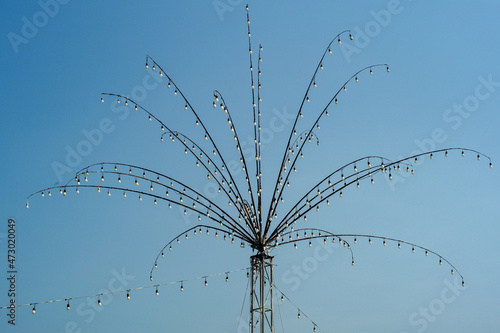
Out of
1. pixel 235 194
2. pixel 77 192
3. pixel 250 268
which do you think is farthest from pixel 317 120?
pixel 77 192

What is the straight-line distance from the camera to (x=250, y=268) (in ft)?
38.8

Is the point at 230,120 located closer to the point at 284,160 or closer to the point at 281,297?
the point at 284,160

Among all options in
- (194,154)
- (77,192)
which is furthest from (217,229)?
(77,192)

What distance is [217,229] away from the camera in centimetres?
1199

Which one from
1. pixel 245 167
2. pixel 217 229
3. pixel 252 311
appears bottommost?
pixel 252 311

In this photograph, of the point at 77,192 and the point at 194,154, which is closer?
the point at 77,192

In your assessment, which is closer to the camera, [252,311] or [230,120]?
[252,311]

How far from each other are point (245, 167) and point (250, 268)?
1.82 metres

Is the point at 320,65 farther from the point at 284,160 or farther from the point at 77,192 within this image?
the point at 77,192

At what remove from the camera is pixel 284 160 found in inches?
491

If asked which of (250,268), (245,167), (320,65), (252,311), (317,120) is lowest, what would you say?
(252,311)

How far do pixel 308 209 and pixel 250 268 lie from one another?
1485mm

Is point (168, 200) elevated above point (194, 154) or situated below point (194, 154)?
below

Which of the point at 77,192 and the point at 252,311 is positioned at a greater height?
the point at 77,192
